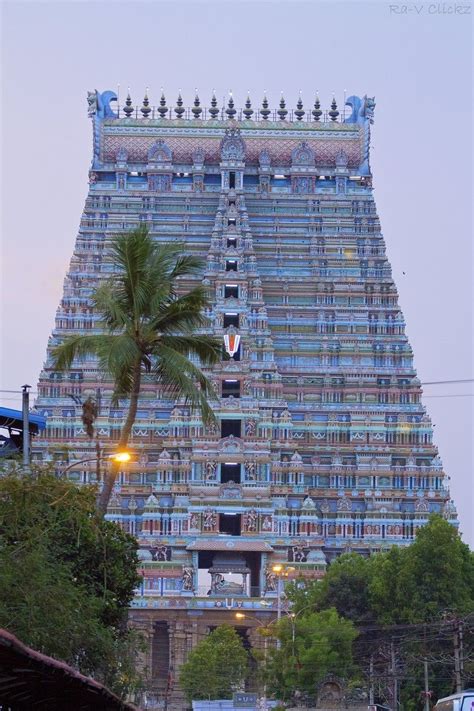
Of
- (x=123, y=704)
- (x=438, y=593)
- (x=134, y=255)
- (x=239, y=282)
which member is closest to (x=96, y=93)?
(x=239, y=282)

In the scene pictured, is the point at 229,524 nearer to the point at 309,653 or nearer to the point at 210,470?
the point at 210,470

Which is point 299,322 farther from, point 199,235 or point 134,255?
point 134,255

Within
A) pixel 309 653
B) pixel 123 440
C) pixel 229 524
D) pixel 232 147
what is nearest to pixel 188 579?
pixel 229 524

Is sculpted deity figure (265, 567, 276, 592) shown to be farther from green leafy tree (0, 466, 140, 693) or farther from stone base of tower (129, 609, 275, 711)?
green leafy tree (0, 466, 140, 693)

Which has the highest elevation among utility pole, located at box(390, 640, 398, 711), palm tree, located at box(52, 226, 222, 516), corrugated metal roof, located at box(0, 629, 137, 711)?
palm tree, located at box(52, 226, 222, 516)

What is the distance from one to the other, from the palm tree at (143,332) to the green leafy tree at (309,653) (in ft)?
139

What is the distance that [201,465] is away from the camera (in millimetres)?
124688

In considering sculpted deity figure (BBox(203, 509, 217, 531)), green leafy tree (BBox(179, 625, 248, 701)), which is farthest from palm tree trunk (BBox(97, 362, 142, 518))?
sculpted deity figure (BBox(203, 509, 217, 531))

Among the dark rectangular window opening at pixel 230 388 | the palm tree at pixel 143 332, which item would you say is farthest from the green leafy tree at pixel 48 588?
the dark rectangular window opening at pixel 230 388

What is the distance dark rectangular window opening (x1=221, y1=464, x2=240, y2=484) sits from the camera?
12644 centimetres

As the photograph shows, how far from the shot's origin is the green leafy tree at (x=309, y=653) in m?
90.5

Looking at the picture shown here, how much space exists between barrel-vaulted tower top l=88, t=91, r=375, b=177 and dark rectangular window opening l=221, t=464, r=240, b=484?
1332 inches

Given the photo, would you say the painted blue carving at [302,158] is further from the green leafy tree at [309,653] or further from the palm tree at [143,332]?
the palm tree at [143,332]

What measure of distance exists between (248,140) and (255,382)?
101 feet
